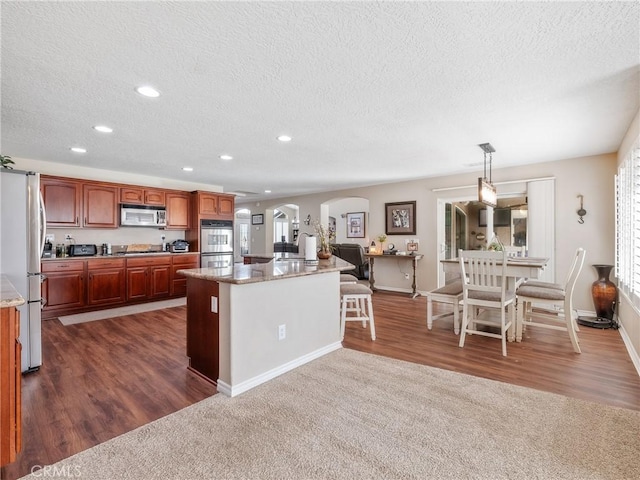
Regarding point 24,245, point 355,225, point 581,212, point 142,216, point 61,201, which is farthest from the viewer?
point 355,225

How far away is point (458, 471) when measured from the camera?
161 cm

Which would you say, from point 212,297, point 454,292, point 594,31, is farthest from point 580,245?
point 212,297

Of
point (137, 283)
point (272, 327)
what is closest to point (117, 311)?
point (137, 283)

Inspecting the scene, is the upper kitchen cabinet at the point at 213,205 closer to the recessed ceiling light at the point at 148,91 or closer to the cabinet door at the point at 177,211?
the cabinet door at the point at 177,211

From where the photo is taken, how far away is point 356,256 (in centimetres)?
741

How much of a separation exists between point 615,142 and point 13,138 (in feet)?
23.2

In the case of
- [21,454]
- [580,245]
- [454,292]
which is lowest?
[21,454]

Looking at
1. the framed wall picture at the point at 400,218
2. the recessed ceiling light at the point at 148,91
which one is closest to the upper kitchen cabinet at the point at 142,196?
the recessed ceiling light at the point at 148,91

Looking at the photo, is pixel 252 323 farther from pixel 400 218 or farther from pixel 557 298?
pixel 400 218

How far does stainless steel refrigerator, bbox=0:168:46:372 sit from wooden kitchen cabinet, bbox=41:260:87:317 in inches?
88.2

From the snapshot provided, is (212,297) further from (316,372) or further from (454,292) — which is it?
(454,292)

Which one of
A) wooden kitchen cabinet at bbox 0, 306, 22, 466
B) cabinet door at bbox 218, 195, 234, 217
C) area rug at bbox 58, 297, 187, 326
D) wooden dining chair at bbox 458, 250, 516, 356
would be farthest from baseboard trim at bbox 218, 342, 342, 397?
cabinet door at bbox 218, 195, 234, 217

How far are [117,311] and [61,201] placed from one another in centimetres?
186

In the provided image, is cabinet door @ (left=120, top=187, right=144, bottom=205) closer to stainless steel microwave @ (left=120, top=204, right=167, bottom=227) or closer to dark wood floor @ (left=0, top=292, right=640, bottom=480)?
stainless steel microwave @ (left=120, top=204, right=167, bottom=227)
